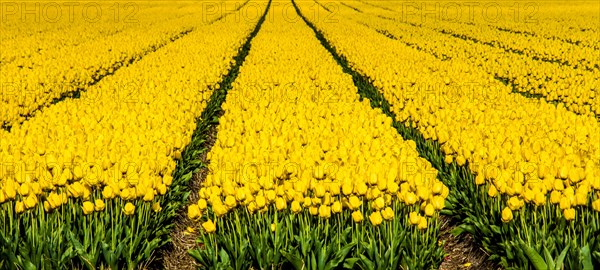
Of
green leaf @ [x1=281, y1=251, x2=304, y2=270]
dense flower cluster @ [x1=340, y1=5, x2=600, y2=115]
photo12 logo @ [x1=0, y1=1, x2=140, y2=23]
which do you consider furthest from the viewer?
photo12 logo @ [x1=0, y1=1, x2=140, y2=23]

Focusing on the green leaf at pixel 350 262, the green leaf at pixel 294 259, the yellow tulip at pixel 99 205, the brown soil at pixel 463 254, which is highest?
the yellow tulip at pixel 99 205

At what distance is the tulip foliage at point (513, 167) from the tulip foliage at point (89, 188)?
122 inches

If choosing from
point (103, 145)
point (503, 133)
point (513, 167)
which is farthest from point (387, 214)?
point (103, 145)

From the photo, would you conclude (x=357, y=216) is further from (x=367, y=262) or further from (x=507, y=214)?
(x=507, y=214)

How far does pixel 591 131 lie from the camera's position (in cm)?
654

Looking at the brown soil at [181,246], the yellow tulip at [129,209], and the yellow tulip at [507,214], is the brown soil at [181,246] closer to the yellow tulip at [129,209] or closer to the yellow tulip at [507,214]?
the yellow tulip at [129,209]

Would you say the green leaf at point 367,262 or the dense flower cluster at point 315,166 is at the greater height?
the dense flower cluster at point 315,166

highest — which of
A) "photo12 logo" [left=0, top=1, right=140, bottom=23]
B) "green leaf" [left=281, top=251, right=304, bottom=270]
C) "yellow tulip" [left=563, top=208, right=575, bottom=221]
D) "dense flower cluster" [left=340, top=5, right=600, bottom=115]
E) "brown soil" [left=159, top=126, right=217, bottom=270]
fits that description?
"photo12 logo" [left=0, top=1, right=140, bottom=23]

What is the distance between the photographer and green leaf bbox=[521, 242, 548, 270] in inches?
159

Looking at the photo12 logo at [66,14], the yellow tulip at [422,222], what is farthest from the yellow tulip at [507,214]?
the photo12 logo at [66,14]

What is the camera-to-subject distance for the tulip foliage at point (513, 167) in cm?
446

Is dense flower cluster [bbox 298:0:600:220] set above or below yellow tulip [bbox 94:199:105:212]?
below

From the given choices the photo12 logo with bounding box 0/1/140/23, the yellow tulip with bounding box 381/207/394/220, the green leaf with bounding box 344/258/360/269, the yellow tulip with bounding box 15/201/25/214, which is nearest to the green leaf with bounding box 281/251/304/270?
the green leaf with bounding box 344/258/360/269

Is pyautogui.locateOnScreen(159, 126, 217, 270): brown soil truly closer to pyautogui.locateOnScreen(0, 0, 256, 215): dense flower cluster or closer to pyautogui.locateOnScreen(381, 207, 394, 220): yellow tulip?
pyautogui.locateOnScreen(0, 0, 256, 215): dense flower cluster
